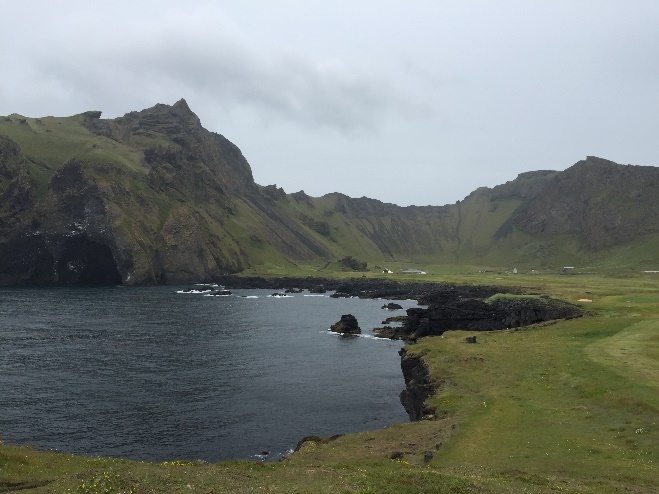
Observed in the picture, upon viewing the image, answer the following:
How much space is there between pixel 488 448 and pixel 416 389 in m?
22.8

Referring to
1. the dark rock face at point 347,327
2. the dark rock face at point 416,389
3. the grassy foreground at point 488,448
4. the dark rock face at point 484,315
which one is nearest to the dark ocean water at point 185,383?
the dark rock face at point 416,389

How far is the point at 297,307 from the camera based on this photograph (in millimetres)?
163375

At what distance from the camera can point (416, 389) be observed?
185ft

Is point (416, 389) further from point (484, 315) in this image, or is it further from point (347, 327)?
point (347, 327)

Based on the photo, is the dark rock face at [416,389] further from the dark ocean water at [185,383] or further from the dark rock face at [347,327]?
the dark rock face at [347,327]

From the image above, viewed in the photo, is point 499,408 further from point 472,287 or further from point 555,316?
point 472,287

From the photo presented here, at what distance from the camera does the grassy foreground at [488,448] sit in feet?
79.7

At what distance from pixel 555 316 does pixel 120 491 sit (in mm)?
94632

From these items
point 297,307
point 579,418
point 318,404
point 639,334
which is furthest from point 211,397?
point 297,307

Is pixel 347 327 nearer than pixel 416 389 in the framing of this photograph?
No

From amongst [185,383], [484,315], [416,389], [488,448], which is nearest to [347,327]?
[484,315]

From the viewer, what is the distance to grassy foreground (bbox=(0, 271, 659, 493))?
24.3 metres

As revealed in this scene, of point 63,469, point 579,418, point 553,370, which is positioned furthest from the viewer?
point 553,370

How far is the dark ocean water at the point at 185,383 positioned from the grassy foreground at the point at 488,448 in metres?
11.3
